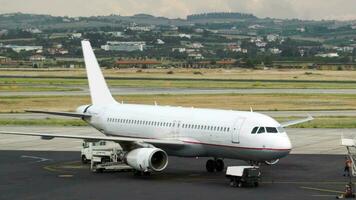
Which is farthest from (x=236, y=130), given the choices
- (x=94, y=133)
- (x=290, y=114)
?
(x=290, y=114)

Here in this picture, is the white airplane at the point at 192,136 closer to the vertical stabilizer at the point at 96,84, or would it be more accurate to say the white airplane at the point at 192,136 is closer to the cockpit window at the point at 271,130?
the cockpit window at the point at 271,130

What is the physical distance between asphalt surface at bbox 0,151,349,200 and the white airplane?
1455 millimetres

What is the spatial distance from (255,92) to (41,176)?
87.5 metres

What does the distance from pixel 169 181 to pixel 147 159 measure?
187cm

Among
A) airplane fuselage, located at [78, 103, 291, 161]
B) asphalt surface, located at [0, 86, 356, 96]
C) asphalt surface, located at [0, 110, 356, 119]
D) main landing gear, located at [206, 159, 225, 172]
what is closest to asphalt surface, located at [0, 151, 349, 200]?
main landing gear, located at [206, 159, 225, 172]

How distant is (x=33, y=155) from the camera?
63.9 metres

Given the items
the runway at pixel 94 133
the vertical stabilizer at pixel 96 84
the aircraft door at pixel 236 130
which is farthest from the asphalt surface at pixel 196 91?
the aircraft door at pixel 236 130

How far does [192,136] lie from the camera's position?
51.8 meters

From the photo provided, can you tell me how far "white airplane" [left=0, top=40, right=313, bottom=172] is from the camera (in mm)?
48250

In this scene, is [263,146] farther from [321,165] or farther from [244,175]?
[321,165]

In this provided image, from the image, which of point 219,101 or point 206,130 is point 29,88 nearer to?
point 219,101

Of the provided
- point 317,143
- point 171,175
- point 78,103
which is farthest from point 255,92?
point 171,175

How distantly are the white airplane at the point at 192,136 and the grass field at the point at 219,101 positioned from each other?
4864 cm

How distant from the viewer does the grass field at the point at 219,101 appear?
357 feet
